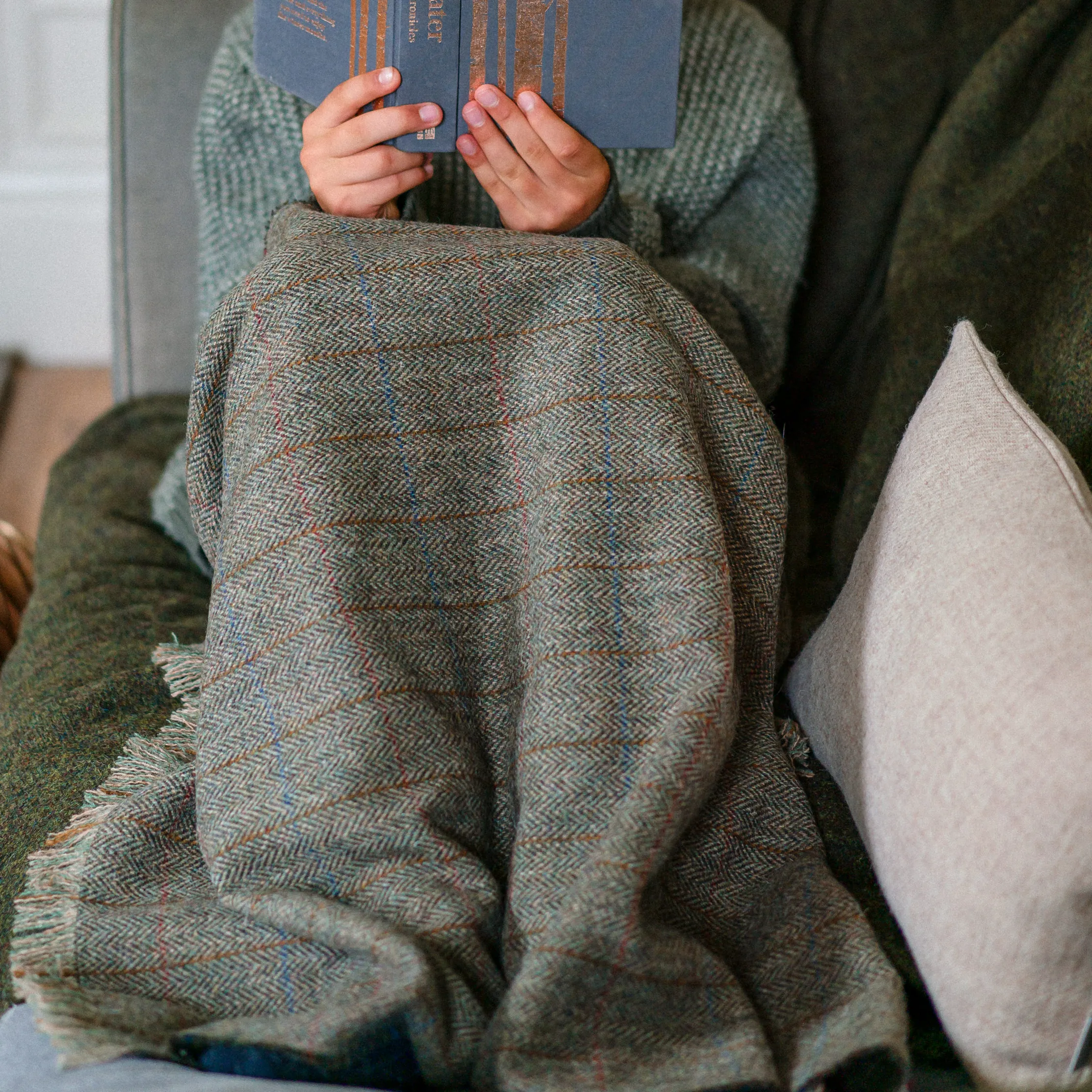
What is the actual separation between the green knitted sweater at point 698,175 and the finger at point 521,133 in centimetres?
15

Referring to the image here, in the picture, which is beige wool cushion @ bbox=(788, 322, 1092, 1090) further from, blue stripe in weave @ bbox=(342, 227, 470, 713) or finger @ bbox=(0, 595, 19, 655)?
finger @ bbox=(0, 595, 19, 655)

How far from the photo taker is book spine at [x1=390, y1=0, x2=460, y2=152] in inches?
28.6

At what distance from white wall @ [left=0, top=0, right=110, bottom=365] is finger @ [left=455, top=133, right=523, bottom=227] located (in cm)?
126

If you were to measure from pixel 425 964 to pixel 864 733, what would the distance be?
0.28 metres

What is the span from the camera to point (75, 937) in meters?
0.58

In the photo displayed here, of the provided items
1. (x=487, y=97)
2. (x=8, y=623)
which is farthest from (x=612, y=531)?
(x=8, y=623)

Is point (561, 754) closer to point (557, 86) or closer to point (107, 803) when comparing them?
point (107, 803)

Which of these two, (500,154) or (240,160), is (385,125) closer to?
(500,154)

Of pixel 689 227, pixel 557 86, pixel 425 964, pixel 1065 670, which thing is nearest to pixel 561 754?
pixel 425 964

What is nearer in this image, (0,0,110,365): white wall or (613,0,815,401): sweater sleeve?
(613,0,815,401): sweater sleeve

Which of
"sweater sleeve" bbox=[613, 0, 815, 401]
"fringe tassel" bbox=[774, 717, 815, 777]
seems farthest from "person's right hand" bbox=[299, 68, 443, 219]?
"fringe tassel" bbox=[774, 717, 815, 777]

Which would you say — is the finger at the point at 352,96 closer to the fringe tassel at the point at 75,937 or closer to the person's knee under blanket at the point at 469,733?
the person's knee under blanket at the point at 469,733

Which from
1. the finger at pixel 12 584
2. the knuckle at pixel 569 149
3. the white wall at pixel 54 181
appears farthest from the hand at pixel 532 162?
the white wall at pixel 54 181

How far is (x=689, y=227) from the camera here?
1007 millimetres
